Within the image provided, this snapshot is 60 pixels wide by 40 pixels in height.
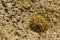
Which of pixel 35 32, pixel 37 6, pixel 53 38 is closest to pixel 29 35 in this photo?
pixel 35 32

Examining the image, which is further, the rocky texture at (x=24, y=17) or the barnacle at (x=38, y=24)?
the barnacle at (x=38, y=24)

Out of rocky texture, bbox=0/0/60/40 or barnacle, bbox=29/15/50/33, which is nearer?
rocky texture, bbox=0/0/60/40

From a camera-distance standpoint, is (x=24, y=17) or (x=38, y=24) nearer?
(x=38, y=24)

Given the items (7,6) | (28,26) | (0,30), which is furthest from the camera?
(7,6)

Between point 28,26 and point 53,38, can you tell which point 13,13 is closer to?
point 28,26
